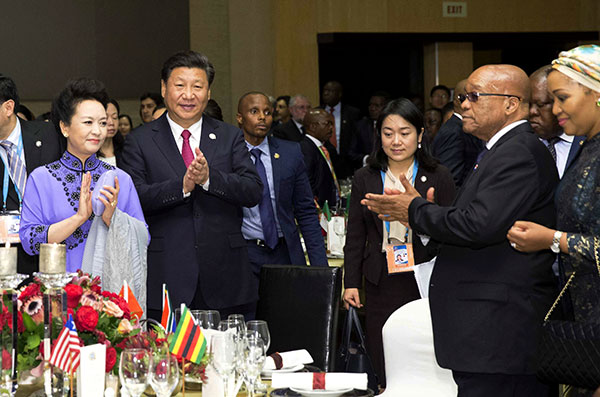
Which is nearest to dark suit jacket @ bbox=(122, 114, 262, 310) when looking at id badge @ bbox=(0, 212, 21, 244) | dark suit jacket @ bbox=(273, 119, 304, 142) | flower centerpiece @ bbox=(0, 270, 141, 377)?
id badge @ bbox=(0, 212, 21, 244)

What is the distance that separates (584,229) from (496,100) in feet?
2.10

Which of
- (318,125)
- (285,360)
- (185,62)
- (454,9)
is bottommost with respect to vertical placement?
(285,360)

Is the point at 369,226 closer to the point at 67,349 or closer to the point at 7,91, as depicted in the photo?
the point at 7,91

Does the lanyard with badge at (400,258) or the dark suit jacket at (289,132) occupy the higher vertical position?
the dark suit jacket at (289,132)

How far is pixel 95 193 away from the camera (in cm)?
350

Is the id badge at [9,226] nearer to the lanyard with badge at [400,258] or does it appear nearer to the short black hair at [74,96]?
the short black hair at [74,96]

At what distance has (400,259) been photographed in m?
4.25

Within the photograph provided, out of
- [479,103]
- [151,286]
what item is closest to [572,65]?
[479,103]

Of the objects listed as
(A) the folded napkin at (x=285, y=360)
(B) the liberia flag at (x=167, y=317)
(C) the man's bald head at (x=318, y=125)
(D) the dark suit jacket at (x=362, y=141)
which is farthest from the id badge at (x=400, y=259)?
(D) the dark suit jacket at (x=362, y=141)

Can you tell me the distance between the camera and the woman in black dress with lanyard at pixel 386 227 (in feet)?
14.3

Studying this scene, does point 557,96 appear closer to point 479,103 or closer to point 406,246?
point 479,103

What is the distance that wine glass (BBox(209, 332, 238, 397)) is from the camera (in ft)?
8.11

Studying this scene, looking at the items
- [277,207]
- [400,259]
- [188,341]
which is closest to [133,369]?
[188,341]

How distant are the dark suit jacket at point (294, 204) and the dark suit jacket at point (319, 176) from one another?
7.40ft
